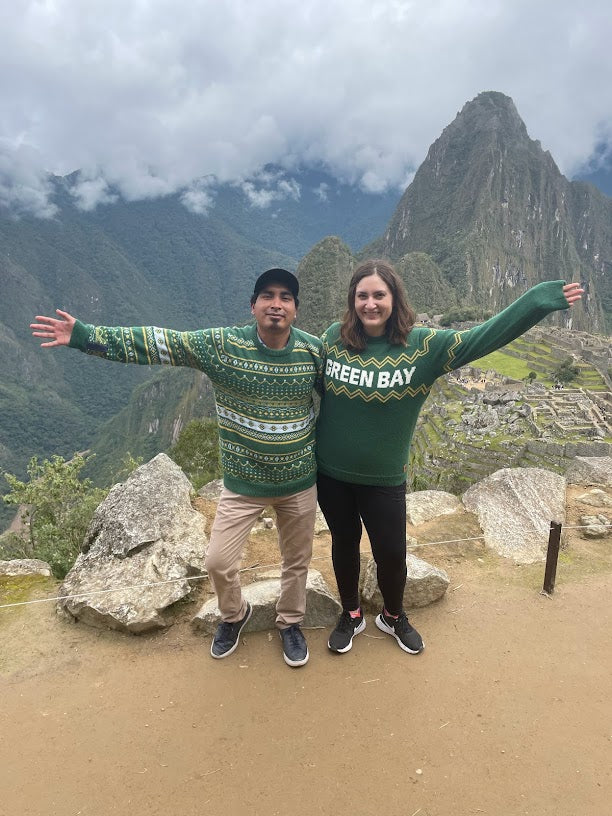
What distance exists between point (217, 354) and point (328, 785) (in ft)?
7.01

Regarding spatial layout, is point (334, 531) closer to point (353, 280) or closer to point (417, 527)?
point (353, 280)

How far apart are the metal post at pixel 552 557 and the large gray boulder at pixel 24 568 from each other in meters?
3.99

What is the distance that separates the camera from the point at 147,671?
2.88 meters

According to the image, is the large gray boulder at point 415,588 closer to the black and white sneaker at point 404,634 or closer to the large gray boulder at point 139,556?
the black and white sneaker at point 404,634

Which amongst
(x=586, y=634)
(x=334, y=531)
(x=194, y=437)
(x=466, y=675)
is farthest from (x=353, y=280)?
(x=194, y=437)

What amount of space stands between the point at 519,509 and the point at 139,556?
12.5ft

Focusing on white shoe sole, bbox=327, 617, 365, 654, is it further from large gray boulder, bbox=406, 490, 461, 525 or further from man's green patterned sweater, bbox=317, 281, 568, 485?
large gray boulder, bbox=406, 490, 461, 525

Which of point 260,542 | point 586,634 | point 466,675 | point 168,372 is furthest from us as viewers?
point 168,372

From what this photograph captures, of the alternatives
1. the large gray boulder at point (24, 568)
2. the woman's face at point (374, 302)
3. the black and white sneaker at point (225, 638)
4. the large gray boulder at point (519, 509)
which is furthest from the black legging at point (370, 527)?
the large gray boulder at point (24, 568)

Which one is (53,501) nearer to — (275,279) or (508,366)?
(275,279)

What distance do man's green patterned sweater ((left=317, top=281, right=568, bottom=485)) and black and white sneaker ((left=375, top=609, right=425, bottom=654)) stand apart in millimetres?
1020

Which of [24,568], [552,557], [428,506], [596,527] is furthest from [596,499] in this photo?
[24,568]

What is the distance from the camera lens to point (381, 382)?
2.50 meters

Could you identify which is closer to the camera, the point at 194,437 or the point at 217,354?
the point at 217,354
